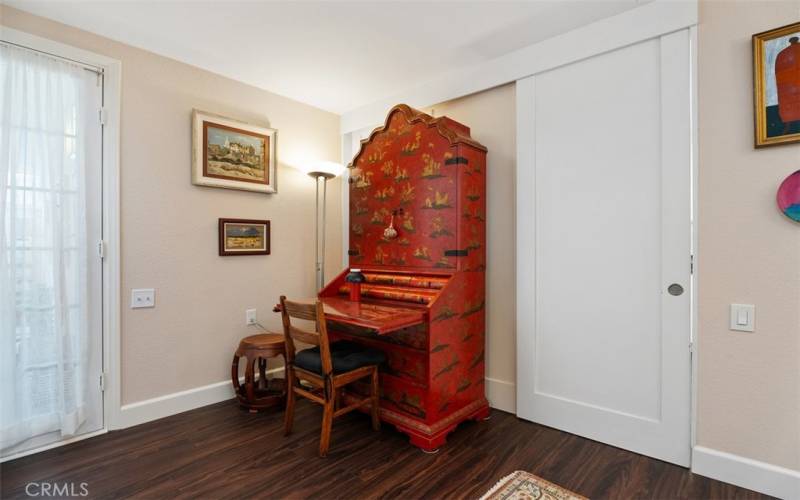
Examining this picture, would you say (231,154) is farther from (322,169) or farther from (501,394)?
(501,394)

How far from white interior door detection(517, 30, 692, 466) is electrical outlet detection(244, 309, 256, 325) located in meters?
2.10

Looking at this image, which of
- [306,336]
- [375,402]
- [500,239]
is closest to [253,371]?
[306,336]

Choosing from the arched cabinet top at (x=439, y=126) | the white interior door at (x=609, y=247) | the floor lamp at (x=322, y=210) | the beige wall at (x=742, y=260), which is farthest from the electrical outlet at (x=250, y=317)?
the beige wall at (x=742, y=260)

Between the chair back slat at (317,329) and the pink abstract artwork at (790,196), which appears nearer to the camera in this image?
the pink abstract artwork at (790,196)

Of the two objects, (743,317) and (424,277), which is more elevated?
(424,277)

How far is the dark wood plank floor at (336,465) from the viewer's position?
6.07 ft

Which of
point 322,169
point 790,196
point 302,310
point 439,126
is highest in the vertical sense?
point 439,126

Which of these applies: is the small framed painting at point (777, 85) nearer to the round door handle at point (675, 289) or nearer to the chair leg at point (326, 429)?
the round door handle at point (675, 289)

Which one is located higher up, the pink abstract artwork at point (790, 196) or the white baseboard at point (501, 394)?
the pink abstract artwork at point (790, 196)

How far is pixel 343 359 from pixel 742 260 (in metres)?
2.17

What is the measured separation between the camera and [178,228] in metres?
2.76

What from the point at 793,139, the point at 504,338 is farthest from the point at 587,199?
the point at 504,338

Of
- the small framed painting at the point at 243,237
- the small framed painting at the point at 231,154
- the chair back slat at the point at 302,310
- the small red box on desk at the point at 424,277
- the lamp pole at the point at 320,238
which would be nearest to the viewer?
the chair back slat at the point at 302,310

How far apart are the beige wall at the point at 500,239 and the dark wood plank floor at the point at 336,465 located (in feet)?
1.33
